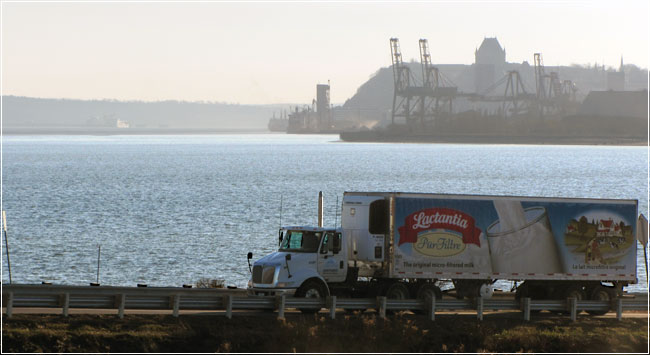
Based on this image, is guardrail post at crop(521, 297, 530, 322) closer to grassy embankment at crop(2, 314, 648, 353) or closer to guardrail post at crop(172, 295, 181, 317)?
grassy embankment at crop(2, 314, 648, 353)

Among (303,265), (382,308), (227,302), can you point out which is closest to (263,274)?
(303,265)

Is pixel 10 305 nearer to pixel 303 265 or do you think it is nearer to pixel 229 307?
pixel 229 307

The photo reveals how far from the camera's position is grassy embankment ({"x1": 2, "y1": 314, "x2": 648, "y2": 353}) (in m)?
24.6

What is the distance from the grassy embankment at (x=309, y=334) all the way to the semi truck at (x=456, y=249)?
5.40 ft

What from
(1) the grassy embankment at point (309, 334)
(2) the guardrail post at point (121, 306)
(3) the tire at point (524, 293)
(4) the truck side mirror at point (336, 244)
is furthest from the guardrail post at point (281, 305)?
(3) the tire at point (524, 293)

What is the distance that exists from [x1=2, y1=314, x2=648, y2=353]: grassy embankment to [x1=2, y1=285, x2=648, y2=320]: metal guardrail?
0.33m

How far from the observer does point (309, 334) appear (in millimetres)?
25828

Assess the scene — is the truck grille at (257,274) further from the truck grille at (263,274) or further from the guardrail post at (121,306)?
the guardrail post at (121,306)

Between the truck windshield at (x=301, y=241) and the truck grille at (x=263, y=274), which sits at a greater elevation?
the truck windshield at (x=301, y=241)

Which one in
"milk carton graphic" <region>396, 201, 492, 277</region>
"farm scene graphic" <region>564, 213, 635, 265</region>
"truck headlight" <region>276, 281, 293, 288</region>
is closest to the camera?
"truck headlight" <region>276, 281, 293, 288</region>

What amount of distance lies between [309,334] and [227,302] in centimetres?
271

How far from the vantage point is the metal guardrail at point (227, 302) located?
26.1 meters

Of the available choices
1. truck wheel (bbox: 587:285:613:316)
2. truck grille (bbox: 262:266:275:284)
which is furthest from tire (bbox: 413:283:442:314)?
truck wheel (bbox: 587:285:613:316)

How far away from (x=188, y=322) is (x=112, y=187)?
4330 inches
